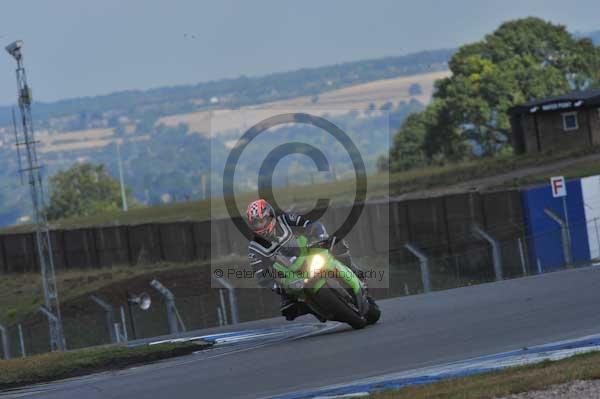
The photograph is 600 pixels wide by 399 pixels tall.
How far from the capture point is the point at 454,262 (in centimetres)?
3219

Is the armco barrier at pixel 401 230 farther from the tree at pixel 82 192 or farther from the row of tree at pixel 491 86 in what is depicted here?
the tree at pixel 82 192

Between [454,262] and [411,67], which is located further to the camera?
[411,67]

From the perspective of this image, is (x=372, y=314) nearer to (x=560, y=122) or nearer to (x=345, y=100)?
(x=560, y=122)

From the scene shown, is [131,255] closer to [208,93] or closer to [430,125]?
[430,125]

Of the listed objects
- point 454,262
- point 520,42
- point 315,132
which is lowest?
point 454,262

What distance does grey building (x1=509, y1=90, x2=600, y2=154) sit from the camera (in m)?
51.1

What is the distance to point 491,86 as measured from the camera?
270ft

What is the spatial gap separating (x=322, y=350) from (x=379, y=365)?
1.64m

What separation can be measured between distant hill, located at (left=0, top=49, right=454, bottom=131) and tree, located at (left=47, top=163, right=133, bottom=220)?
50.9 ft

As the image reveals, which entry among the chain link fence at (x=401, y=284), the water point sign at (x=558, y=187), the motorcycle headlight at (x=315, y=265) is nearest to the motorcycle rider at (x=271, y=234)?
the motorcycle headlight at (x=315, y=265)

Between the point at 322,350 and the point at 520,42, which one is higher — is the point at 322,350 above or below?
below

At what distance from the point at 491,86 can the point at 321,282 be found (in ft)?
231

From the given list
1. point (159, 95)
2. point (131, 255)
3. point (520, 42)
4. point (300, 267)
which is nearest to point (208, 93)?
point (159, 95)

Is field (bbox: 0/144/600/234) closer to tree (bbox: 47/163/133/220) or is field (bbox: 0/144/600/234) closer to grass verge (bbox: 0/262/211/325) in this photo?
grass verge (bbox: 0/262/211/325)
